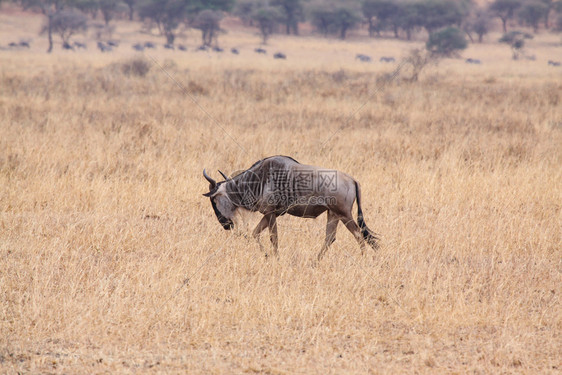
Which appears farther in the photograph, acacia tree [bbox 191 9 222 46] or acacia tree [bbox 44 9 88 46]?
acacia tree [bbox 191 9 222 46]

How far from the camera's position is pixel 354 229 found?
5184mm

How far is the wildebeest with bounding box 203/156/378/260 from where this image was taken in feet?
16.3

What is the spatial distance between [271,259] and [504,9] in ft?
214

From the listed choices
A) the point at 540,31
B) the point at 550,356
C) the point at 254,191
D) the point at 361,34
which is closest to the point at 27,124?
the point at 254,191

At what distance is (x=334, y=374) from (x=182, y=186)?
4.41m

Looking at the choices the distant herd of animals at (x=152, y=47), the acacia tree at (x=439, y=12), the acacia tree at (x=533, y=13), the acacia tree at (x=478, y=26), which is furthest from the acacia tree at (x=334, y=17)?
the acacia tree at (x=533, y=13)

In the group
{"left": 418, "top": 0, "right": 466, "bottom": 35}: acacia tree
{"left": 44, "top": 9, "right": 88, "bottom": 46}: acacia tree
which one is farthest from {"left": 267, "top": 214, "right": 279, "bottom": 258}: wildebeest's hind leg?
{"left": 418, "top": 0, "right": 466, "bottom": 35}: acacia tree

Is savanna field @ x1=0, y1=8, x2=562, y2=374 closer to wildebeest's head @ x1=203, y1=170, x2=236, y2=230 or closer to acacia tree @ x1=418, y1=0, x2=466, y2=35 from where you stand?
wildebeest's head @ x1=203, y1=170, x2=236, y2=230

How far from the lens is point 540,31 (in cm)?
6128

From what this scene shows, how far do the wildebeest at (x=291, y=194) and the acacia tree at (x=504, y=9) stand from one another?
63.5 meters

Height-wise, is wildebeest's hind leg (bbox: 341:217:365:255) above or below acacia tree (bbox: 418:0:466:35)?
below

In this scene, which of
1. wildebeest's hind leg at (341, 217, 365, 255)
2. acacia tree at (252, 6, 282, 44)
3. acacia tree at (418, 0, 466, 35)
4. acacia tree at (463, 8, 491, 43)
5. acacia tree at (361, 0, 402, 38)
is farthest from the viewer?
acacia tree at (361, 0, 402, 38)

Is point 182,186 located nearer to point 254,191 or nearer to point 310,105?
point 254,191

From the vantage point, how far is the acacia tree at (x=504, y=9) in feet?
202
